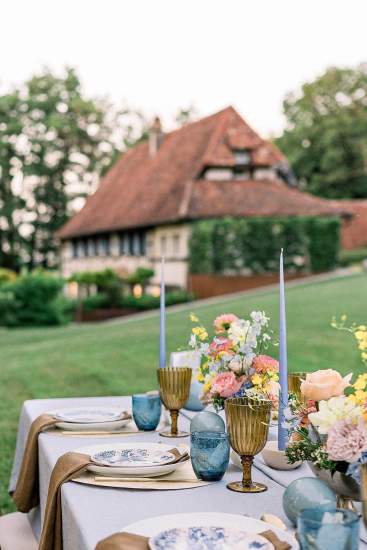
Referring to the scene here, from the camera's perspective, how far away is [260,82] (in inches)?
1414

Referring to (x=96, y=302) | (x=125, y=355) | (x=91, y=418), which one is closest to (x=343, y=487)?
(x=91, y=418)

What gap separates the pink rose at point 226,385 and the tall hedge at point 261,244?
22261mm

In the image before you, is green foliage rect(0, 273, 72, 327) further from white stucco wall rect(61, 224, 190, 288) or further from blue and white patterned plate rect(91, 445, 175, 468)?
blue and white patterned plate rect(91, 445, 175, 468)

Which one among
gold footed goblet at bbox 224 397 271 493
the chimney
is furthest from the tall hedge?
gold footed goblet at bbox 224 397 271 493

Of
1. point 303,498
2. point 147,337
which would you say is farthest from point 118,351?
point 303,498

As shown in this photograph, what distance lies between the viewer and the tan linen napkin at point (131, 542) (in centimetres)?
177

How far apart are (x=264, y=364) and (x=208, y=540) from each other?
93 cm

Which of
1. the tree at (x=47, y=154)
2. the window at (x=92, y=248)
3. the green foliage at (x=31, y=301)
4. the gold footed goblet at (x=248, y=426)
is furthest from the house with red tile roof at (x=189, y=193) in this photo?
the gold footed goblet at (x=248, y=426)

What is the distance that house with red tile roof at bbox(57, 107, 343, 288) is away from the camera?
87.9 feet

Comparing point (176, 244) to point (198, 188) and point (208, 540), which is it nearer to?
point (198, 188)

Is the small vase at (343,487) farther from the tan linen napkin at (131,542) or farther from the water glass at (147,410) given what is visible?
the water glass at (147,410)

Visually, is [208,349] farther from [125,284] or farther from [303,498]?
[125,284]

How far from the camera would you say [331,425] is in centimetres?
185

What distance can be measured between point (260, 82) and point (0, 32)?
15.3m
